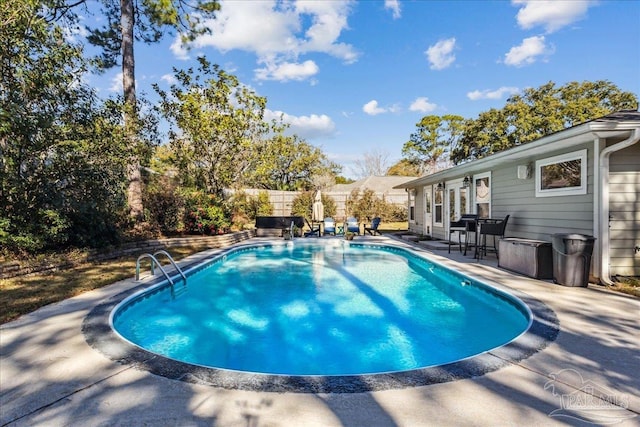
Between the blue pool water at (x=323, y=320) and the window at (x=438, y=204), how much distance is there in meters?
5.10

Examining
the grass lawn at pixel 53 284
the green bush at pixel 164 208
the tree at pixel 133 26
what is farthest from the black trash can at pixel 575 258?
the green bush at pixel 164 208

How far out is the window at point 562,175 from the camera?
6043mm

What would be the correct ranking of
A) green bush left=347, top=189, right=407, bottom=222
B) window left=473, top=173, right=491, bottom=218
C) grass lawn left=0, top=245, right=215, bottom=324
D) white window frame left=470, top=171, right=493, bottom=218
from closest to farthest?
grass lawn left=0, top=245, right=215, bottom=324 → white window frame left=470, top=171, right=493, bottom=218 → window left=473, top=173, right=491, bottom=218 → green bush left=347, top=189, right=407, bottom=222

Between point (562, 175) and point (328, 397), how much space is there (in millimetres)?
6724

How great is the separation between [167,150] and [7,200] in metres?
6.53

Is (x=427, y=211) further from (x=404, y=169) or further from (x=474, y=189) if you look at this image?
(x=404, y=169)

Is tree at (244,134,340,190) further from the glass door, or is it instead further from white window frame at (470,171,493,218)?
white window frame at (470,171,493,218)

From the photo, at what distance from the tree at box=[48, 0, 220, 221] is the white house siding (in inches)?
425

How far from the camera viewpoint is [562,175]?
21.7 feet

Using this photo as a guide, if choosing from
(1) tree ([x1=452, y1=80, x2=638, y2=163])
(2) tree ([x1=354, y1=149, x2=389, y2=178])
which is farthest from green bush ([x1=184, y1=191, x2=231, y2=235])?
(2) tree ([x1=354, y1=149, x2=389, y2=178])

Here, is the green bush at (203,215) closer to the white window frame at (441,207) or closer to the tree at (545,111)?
Result: the white window frame at (441,207)

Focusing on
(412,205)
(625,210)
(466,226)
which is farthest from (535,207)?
(412,205)

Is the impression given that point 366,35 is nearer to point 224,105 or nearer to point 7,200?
point 224,105

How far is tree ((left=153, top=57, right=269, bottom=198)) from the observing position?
12.0 meters
